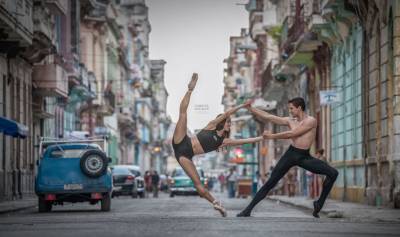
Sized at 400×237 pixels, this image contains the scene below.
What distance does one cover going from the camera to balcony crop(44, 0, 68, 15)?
46.6m

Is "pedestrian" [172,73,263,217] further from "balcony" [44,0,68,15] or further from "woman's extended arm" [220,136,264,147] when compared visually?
"balcony" [44,0,68,15]

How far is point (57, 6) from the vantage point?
47.5 meters

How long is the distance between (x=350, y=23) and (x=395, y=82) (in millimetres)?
9174

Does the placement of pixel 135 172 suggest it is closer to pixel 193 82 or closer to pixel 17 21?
pixel 17 21

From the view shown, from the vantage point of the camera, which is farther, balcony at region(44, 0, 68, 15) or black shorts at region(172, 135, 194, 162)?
balcony at region(44, 0, 68, 15)

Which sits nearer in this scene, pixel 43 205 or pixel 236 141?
pixel 236 141

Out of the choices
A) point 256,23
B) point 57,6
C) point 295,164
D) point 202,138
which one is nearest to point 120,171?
point 57,6

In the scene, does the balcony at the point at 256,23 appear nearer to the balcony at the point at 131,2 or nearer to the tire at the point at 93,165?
the tire at the point at 93,165

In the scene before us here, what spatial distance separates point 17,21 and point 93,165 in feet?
32.6

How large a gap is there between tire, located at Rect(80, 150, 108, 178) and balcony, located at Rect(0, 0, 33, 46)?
7.68 m

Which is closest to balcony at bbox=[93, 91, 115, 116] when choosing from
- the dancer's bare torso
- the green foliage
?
the green foliage

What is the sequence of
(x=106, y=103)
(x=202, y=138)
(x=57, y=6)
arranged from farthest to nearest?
(x=106, y=103)
(x=57, y=6)
(x=202, y=138)

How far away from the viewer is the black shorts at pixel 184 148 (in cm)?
1816

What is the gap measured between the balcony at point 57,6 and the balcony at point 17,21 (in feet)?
20.8
